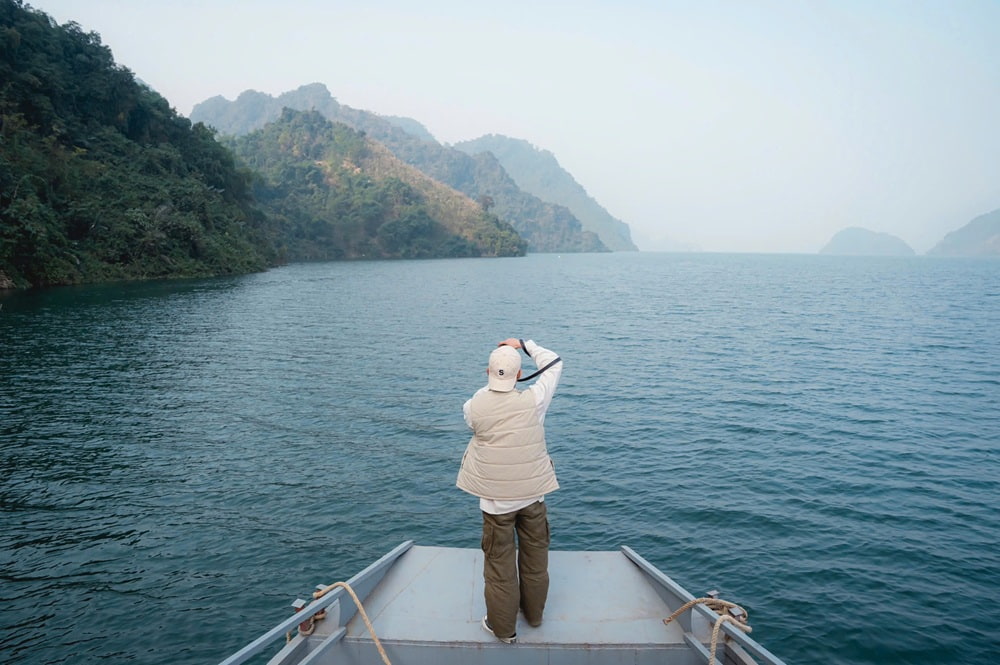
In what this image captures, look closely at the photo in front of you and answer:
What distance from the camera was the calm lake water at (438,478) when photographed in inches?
334

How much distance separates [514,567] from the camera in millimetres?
5359

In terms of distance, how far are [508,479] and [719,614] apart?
2205 millimetres

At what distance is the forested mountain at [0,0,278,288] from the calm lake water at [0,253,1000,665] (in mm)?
20846

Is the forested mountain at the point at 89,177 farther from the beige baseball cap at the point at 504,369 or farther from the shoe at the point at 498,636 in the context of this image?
the shoe at the point at 498,636

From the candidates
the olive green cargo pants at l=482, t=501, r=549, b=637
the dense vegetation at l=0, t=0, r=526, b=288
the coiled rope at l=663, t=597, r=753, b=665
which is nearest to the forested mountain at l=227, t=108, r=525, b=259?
the dense vegetation at l=0, t=0, r=526, b=288

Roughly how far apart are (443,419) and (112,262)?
5007 cm

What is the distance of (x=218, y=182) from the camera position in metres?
84.9

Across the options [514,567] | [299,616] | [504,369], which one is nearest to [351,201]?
[504,369]

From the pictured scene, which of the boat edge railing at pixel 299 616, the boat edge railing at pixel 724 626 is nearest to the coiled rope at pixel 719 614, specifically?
the boat edge railing at pixel 724 626

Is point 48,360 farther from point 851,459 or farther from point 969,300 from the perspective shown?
point 969,300

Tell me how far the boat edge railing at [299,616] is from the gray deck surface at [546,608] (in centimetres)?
15

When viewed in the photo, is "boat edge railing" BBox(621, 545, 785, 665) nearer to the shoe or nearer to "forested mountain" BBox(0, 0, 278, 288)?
the shoe

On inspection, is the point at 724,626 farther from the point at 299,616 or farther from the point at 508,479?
the point at 299,616

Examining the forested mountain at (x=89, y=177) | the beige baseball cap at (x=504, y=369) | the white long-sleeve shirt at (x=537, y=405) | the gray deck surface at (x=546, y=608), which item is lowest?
the gray deck surface at (x=546, y=608)
